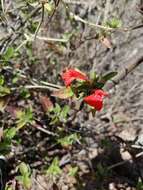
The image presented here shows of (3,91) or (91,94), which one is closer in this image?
(91,94)

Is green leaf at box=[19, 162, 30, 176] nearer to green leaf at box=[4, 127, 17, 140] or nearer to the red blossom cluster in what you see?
green leaf at box=[4, 127, 17, 140]

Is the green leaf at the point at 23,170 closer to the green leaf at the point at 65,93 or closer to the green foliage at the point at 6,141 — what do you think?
the green foliage at the point at 6,141

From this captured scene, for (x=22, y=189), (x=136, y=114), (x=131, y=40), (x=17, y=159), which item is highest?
(x=131, y=40)

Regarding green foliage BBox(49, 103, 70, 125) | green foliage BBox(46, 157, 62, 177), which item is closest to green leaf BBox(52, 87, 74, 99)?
green foliage BBox(49, 103, 70, 125)

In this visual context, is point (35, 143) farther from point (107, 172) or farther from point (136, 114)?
point (136, 114)

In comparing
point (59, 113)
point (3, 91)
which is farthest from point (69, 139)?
point (3, 91)

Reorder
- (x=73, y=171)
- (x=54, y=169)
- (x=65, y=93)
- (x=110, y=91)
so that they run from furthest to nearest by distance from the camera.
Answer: (x=110, y=91) < (x=73, y=171) < (x=54, y=169) < (x=65, y=93)

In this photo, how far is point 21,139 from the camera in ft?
9.73

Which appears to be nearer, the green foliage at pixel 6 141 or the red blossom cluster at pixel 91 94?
the red blossom cluster at pixel 91 94

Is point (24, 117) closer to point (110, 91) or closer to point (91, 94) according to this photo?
point (91, 94)

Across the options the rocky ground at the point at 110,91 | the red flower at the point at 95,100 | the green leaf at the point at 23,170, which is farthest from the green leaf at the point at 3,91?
the rocky ground at the point at 110,91

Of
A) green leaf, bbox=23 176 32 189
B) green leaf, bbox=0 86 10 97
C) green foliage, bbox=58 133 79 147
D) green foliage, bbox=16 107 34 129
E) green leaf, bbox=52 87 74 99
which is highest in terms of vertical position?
green leaf, bbox=0 86 10 97

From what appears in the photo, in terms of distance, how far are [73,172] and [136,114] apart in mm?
765

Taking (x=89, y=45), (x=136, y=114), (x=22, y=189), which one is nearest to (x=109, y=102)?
(x=136, y=114)
